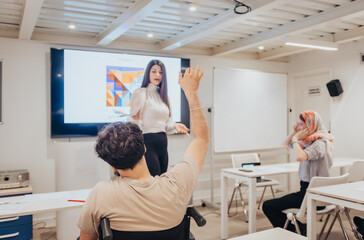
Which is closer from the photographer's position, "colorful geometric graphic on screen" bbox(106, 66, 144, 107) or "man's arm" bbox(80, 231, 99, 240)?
"man's arm" bbox(80, 231, 99, 240)

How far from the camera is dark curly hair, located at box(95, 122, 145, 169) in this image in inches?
48.0

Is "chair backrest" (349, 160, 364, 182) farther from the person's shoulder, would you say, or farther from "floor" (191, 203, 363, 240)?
the person's shoulder

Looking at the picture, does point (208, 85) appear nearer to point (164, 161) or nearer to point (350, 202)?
point (164, 161)

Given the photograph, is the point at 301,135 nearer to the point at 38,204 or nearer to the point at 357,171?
the point at 357,171

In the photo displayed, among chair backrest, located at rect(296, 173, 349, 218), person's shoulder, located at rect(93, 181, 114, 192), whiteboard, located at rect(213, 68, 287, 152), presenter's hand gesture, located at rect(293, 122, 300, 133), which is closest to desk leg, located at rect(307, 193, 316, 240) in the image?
chair backrest, located at rect(296, 173, 349, 218)

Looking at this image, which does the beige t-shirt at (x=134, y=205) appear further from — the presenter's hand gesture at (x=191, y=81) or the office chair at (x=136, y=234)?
the presenter's hand gesture at (x=191, y=81)

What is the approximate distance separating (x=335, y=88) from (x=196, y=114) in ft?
15.1

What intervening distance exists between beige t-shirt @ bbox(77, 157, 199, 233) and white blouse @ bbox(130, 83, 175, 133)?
1605mm

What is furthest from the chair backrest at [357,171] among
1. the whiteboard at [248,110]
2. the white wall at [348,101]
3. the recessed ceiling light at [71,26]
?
the recessed ceiling light at [71,26]

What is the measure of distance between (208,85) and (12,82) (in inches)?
118

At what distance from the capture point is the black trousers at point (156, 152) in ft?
8.87

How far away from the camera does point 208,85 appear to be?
17.9 feet

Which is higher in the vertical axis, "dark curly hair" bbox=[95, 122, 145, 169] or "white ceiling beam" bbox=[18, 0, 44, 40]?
"white ceiling beam" bbox=[18, 0, 44, 40]

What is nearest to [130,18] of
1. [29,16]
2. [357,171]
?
[29,16]
